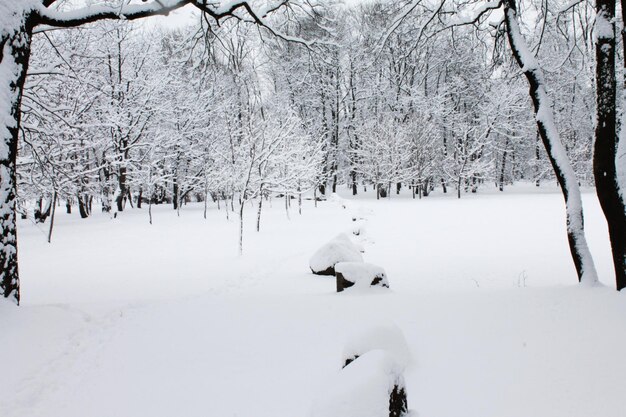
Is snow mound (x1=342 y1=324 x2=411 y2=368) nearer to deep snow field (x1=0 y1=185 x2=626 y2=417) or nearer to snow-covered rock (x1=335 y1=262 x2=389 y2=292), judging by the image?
deep snow field (x1=0 y1=185 x2=626 y2=417)

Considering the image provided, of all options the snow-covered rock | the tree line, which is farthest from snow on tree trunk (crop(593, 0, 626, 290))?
the snow-covered rock

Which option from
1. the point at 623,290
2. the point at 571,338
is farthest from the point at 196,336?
the point at 623,290

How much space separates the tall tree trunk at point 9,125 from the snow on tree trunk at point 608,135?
24.5 ft

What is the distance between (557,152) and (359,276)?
3.75m

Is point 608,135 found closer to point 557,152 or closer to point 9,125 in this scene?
point 557,152

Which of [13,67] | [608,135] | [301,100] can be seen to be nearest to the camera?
[13,67]

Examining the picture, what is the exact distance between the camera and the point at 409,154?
102 feet

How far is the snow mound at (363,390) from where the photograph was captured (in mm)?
2580

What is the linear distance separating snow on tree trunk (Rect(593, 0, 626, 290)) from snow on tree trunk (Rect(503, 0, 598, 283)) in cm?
39

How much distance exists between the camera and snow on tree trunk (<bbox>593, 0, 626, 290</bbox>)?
509 centimetres

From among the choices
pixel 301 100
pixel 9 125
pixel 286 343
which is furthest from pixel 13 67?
pixel 301 100

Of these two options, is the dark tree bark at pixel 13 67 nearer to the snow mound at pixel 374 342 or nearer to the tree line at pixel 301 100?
the tree line at pixel 301 100

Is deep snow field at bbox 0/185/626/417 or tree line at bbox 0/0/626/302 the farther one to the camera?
tree line at bbox 0/0/626/302

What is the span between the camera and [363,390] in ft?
8.66
